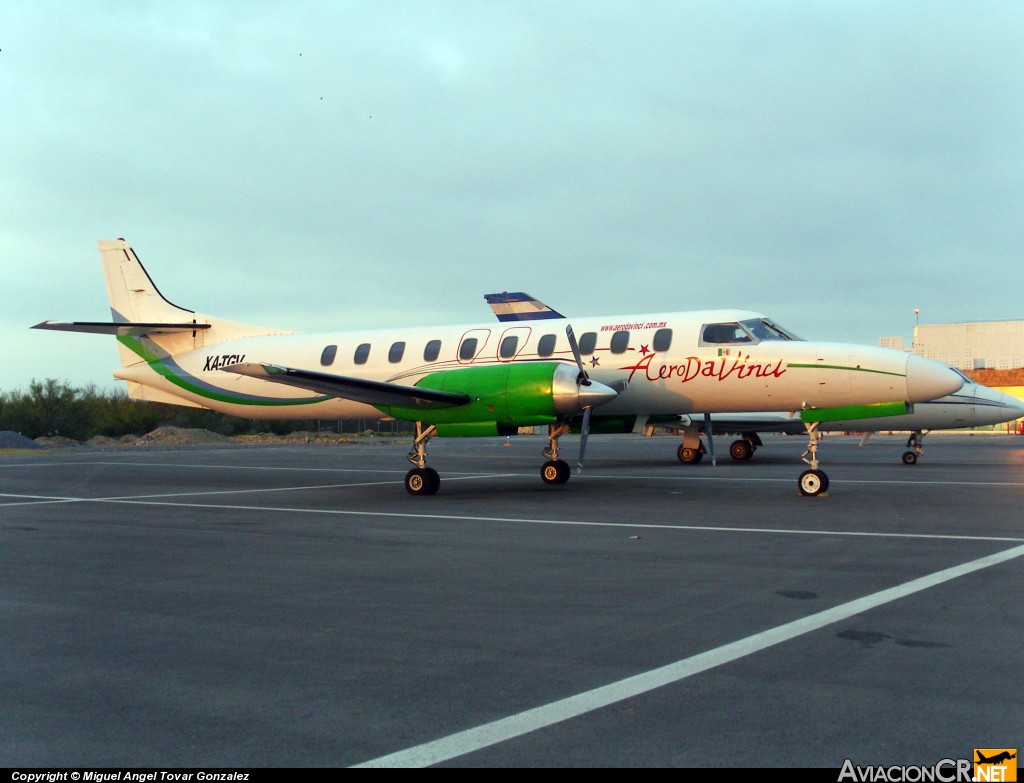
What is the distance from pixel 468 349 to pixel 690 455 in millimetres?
→ 10408

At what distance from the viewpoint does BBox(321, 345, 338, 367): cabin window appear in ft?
63.1

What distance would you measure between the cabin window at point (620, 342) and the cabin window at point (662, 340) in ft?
1.68

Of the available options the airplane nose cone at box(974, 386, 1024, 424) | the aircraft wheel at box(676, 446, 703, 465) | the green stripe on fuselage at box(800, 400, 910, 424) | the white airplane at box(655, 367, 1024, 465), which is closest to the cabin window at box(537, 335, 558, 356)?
the green stripe on fuselage at box(800, 400, 910, 424)

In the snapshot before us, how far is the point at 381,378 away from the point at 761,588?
1218 centimetres

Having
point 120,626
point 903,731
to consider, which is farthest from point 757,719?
point 120,626

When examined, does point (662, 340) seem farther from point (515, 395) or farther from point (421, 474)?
point (421, 474)

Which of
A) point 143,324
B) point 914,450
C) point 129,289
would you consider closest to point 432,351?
point 143,324

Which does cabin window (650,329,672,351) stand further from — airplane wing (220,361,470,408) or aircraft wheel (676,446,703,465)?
aircraft wheel (676,446,703,465)

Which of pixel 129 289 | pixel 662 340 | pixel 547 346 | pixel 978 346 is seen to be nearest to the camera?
pixel 662 340

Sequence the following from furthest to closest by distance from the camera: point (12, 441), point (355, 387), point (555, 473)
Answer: point (12, 441)
point (555, 473)
point (355, 387)

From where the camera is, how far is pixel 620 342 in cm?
1683

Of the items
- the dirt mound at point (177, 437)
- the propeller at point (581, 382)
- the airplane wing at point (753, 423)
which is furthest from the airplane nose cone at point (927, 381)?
the dirt mound at point (177, 437)

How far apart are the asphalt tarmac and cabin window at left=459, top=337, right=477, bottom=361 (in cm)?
508

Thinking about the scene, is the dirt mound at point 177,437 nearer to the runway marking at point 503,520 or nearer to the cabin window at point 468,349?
the runway marking at point 503,520
